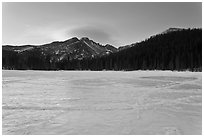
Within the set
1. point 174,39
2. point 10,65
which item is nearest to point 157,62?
point 174,39

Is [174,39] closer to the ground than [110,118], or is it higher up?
higher up

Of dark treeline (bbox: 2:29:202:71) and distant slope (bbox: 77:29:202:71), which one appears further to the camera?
dark treeline (bbox: 2:29:202:71)

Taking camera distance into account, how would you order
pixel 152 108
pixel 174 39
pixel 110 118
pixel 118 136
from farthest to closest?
pixel 174 39
pixel 152 108
pixel 110 118
pixel 118 136

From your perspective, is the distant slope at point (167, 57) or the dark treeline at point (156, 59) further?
the dark treeline at point (156, 59)

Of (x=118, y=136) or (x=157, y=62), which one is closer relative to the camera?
(x=118, y=136)

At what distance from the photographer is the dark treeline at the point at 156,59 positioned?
69.1m

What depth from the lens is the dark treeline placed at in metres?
69.1

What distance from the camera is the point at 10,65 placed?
3875 inches

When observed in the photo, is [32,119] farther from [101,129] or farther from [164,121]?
[164,121]

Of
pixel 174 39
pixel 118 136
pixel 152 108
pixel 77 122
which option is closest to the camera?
pixel 118 136

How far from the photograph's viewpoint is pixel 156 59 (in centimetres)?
7969

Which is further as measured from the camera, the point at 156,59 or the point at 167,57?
the point at 156,59

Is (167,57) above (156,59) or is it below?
above

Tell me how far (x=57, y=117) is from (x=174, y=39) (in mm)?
98585
